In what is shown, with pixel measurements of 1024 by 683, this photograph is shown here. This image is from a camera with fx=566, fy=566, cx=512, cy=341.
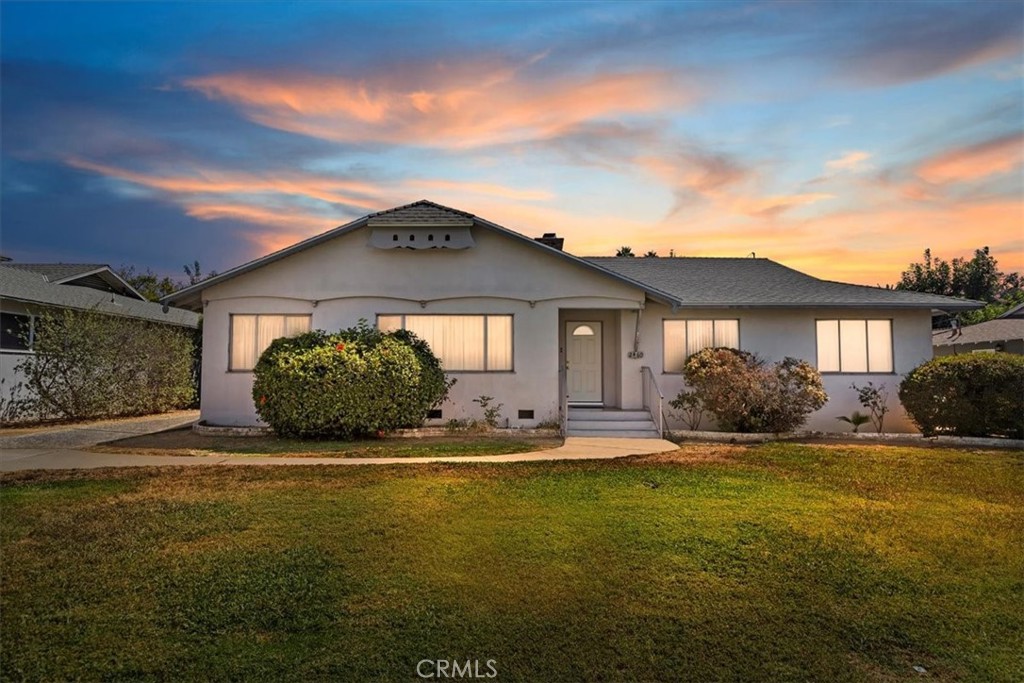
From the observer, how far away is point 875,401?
45.1ft

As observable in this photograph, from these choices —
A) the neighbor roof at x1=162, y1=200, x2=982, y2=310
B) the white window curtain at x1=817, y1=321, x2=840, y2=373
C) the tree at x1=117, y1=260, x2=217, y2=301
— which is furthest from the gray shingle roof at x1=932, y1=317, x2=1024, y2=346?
the tree at x1=117, y1=260, x2=217, y2=301

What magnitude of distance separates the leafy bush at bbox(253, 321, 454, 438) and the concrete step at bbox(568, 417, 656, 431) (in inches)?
134

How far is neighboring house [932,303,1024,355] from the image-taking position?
73.2ft

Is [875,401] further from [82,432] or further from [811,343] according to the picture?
[82,432]

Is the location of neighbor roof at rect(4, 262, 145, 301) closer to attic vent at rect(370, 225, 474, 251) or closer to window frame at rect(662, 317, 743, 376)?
attic vent at rect(370, 225, 474, 251)

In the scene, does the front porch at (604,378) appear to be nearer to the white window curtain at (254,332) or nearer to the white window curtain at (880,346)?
the white window curtain at (880,346)

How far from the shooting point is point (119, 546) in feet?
16.3

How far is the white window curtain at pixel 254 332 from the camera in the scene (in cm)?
1377

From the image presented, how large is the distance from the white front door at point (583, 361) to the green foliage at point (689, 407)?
6.96 feet

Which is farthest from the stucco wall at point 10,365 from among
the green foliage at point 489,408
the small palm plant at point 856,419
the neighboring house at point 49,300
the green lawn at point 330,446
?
the small palm plant at point 856,419

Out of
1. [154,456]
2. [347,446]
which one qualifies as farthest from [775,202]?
[154,456]

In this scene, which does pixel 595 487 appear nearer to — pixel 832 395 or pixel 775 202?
pixel 832 395

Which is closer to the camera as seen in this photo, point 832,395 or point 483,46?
point 483,46

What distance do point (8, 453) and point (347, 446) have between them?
565cm
